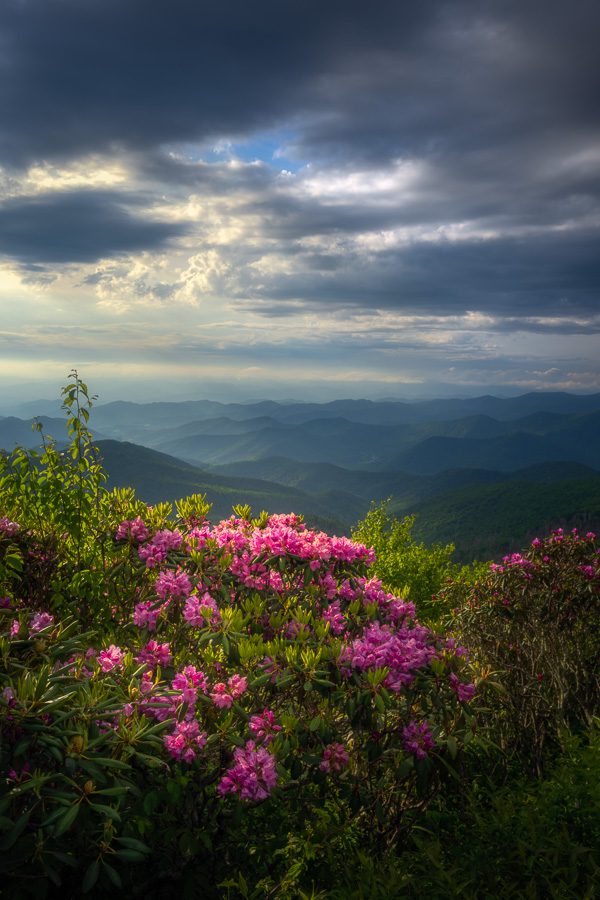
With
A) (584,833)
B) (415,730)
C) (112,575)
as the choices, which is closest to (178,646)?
(112,575)

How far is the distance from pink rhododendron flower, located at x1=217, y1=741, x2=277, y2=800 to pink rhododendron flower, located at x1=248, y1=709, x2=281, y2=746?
238mm

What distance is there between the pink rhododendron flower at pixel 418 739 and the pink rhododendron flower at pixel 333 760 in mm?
531

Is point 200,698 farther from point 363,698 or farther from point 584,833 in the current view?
point 584,833

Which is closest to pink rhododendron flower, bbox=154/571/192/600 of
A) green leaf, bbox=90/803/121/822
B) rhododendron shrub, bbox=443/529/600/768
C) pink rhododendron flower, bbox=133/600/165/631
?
pink rhododendron flower, bbox=133/600/165/631

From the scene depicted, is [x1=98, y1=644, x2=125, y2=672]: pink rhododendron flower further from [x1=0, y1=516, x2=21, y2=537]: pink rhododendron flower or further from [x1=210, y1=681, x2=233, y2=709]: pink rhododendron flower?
[x1=0, y1=516, x2=21, y2=537]: pink rhododendron flower

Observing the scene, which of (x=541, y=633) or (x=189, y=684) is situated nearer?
(x=189, y=684)

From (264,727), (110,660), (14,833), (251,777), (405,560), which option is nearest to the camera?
(14,833)

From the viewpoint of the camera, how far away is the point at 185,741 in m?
4.06

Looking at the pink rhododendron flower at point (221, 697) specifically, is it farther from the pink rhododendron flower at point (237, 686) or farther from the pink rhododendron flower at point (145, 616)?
the pink rhododendron flower at point (145, 616)

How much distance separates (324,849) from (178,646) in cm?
239

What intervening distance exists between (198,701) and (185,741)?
1.81ft

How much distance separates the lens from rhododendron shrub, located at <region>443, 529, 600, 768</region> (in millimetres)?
8109

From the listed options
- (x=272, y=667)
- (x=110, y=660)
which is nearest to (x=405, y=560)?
(x=272, y=667)

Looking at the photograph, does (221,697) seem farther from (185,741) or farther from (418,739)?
(418,739)
